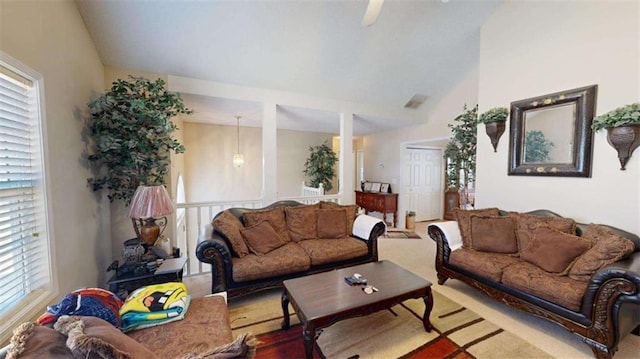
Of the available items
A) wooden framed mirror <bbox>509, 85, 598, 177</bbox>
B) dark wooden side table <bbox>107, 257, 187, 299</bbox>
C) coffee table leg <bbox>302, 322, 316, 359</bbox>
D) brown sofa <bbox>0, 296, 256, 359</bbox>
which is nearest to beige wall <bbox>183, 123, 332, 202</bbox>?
dark wooden side table <bbox>107, 257, 187, 299</bbox>

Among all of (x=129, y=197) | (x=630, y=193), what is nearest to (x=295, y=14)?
(x=129, y=197)

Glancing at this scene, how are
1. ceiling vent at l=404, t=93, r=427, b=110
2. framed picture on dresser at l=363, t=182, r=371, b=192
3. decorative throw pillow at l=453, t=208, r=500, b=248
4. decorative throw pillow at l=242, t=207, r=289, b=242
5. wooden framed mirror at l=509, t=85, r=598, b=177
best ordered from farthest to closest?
framed picture on dresser at l=363, t=182, r=371, b=192
ceiling vent at l=404, t=93, r=427, b=110
decorative throw pillow at l=242, t=207, r=289, b=242
decorative throw pillow at l=453, t=208, r=500, b=248
wooden framed mirror at l=509, t=85, r=598, b=177

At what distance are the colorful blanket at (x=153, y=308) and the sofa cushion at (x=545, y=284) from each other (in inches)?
107

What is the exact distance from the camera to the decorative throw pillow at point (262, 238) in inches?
111

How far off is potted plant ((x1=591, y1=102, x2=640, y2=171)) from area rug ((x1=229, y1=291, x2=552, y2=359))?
2.03m

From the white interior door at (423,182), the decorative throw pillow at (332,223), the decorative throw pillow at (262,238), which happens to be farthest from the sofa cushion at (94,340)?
the white interior door at (423,182)

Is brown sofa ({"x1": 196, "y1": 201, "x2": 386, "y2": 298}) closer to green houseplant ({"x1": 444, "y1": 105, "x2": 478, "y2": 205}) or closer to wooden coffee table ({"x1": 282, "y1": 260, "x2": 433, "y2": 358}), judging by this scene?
wooden coffee table ({"x1": 282, "y1": 260, "x2": 433, "y2": 358})

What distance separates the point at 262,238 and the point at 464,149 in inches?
138

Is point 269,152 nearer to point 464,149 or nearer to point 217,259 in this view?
point 217,259

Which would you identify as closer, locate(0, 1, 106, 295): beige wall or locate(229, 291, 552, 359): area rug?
locate(0, 1, 106, 295): beige wall

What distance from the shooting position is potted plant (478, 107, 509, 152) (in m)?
3.37

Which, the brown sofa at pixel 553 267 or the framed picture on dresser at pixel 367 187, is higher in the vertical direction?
the framed picture on dresser at pixel 367 187

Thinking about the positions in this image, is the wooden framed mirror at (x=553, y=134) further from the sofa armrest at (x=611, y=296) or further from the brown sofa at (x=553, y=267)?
the sofa armrest at (x=611, y=296)

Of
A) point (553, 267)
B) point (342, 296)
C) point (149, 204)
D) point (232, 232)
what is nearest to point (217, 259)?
point (232, 232)
